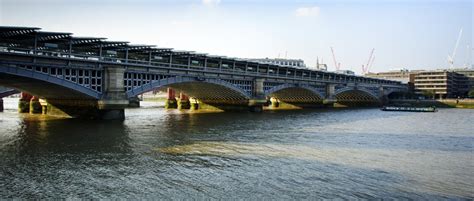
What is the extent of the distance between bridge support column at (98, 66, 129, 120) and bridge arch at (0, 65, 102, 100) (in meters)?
1.05

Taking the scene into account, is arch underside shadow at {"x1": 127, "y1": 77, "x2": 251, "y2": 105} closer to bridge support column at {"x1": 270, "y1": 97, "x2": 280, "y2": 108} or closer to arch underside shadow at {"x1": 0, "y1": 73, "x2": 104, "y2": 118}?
arch underside shadow at {"x1": 0, "y1": 73, "x2": 104, "y2": 118}

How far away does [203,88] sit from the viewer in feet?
223

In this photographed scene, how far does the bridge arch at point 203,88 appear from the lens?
167 feet

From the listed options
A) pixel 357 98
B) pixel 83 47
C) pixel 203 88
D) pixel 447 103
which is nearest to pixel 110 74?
pixel 83 47

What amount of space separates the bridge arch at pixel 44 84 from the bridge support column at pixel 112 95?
1.05 metres

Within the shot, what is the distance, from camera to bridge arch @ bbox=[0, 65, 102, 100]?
119 feet

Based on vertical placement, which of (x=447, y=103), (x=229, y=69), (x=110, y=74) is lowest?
(x=447, y=103)

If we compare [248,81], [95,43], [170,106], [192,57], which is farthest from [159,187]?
[170,106]

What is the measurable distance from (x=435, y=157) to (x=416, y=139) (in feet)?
31.1

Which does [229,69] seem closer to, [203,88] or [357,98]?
[203,88]

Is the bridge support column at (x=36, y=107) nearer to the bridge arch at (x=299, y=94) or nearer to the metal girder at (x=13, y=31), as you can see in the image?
the metal girder at (x=13, y=31)

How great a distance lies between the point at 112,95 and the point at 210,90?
87.1 ft

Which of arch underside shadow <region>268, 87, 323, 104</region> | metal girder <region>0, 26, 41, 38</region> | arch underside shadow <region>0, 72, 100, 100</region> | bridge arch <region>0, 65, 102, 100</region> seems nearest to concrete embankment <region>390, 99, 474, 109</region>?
arch underside shadow <region>268, 87, 323, 104</region>

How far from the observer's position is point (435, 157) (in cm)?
2297
